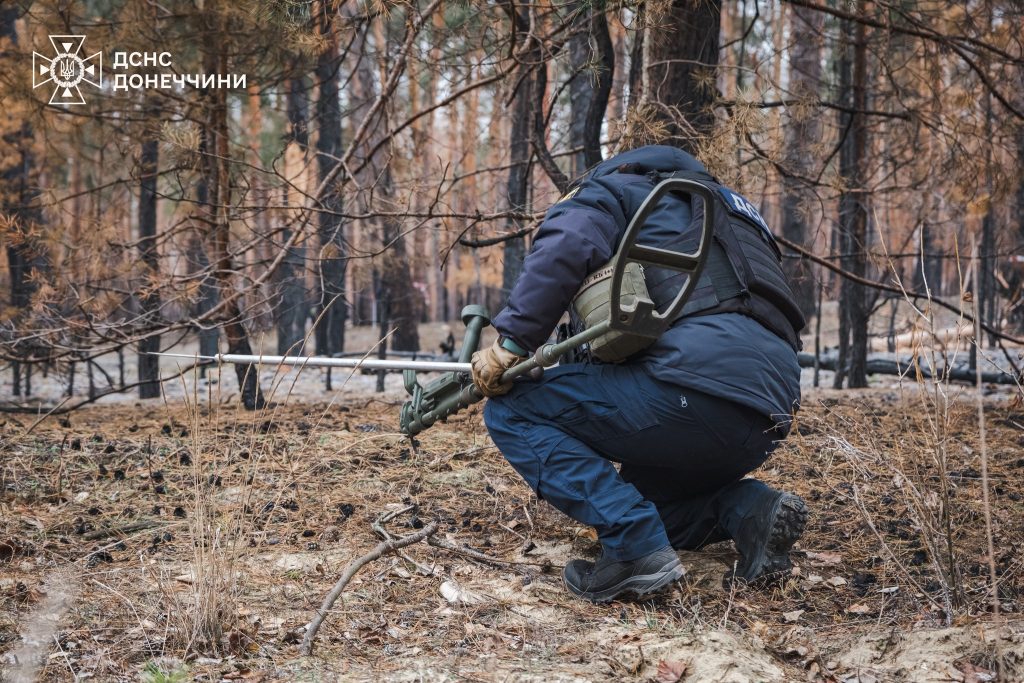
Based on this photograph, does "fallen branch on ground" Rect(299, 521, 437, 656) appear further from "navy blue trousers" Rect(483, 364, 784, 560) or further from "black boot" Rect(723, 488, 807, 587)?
"black boot" Rect(723, 488, 807, 587)

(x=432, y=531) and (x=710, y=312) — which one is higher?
(x=710, y=312)

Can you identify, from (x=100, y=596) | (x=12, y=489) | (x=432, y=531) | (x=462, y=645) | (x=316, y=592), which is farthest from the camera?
(x=12, y=489)

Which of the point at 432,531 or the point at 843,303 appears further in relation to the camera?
the point at 843,303

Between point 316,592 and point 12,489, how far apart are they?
1.94 metres

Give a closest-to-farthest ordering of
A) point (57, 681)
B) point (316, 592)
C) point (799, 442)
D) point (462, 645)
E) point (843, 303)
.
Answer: point (57, 681)
point (462, 645)
point (316, 592)
point (799, 442)
point (843, 303)

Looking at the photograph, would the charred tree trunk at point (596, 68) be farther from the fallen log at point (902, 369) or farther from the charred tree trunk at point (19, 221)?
the fallen log at point (902, 369)

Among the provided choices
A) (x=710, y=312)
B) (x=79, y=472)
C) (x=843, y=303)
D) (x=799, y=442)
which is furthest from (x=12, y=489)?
(x=843, y=303)

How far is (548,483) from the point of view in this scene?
3299mm

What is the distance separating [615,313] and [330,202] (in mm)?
3576

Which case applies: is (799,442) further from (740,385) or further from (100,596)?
(100,596)

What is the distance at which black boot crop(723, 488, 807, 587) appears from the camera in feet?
10.7

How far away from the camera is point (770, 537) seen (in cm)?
327

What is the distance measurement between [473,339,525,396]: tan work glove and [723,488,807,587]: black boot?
3.35ft

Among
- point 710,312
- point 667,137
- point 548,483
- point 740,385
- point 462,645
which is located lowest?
point 462,645
